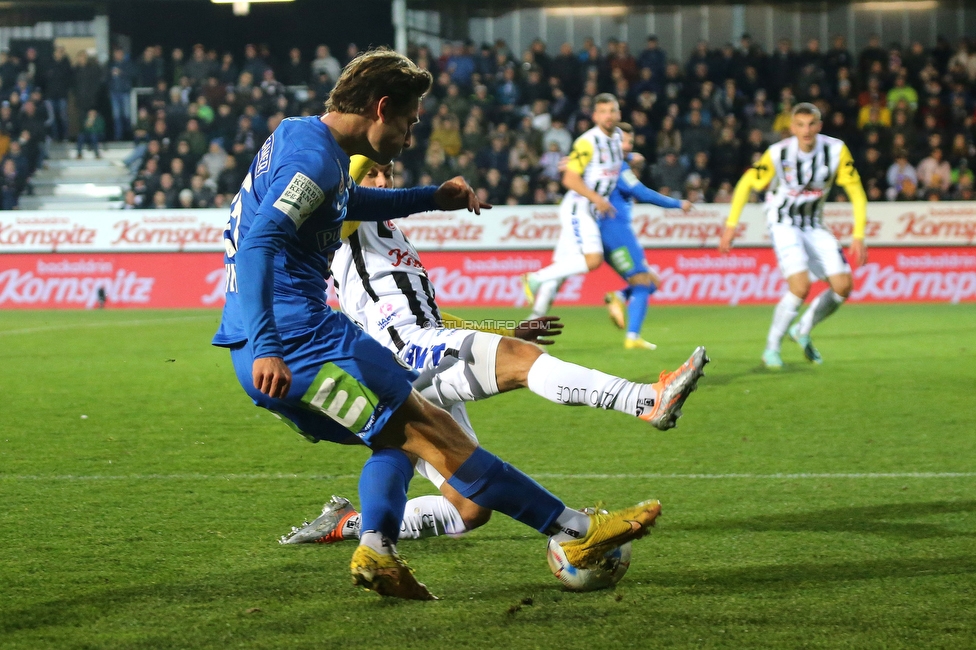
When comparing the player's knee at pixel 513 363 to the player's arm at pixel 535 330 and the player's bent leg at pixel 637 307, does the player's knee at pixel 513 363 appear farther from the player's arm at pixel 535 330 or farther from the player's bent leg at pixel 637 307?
the player's bent leg at pixel 637 307

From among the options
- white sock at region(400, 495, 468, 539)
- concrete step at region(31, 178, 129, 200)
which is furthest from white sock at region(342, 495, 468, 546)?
concrete step at region(31, 178, 129, 200)

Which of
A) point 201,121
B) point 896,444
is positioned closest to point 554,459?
point 896,444

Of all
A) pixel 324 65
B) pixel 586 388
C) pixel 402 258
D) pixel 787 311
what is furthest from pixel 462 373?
pixel 324 65

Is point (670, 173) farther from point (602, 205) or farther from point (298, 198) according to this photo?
point (298, 198)

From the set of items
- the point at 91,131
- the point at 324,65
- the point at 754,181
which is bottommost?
the point at 754,181

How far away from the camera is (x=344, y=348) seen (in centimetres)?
334

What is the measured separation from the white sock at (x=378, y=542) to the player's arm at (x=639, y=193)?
739cm

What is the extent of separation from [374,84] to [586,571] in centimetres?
158

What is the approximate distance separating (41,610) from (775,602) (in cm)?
213

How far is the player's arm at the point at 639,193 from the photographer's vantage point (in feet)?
35.0

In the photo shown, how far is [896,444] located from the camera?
6293 mm

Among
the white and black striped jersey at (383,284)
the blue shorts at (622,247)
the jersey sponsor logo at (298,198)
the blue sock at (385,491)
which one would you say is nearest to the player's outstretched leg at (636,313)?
the blue shorts at (622,247)

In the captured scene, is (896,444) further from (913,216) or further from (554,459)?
(913,216)

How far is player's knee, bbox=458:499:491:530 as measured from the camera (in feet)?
13.3
